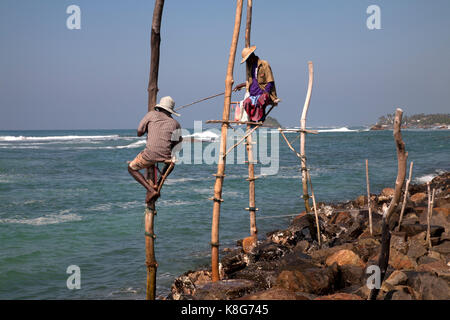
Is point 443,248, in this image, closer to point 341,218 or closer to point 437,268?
point 437,268

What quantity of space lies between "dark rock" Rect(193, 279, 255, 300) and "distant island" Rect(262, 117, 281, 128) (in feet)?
8.86

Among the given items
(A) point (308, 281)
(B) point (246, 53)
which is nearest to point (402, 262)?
(A) point (308, 281)

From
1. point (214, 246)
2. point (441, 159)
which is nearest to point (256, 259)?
point (214, 246)

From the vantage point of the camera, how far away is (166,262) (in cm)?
865

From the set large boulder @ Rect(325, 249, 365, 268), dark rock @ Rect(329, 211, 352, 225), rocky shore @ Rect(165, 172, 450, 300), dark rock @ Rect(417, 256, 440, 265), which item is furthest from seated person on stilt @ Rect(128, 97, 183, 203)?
dark rock @ Rect(329, 211, 352, 225)

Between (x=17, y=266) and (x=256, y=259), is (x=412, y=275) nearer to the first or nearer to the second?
(x=256, y=259)

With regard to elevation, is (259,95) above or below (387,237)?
above

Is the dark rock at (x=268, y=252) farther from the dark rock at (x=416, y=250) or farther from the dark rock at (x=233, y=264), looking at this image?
the dark rock at (x=416, y=250)

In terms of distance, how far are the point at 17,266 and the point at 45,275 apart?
0.89m

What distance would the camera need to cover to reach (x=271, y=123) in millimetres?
7402

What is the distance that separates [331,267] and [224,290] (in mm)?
1605

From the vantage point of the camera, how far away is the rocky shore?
5.04 m

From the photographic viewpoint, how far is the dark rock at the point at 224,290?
5363 millimetres

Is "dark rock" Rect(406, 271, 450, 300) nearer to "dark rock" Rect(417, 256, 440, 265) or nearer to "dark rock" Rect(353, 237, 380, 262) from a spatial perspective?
"dark rock" Rect(417, 256, 440, 265)
